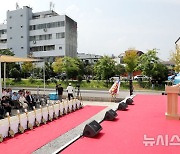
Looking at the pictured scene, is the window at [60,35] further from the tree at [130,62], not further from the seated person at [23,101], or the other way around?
the seated person at [23,101]

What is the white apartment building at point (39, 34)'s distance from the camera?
190 feet

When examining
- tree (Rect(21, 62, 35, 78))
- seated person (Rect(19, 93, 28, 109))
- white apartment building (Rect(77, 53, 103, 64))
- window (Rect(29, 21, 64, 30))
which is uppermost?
window (Rect(29, 21, 64, 30))

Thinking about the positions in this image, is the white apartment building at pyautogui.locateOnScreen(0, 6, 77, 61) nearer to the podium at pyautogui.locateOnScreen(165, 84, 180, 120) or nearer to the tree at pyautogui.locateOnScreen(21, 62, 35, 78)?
the tree at pyautogui.locateOnScreen(21, 62, 35, 78)

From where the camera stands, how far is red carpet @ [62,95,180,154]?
736cm

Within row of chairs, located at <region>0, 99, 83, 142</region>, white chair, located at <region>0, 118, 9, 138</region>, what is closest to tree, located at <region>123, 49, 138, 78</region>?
row of chairs, located at <region>0, 99, 83, 142</region>

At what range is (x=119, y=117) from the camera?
481 inches

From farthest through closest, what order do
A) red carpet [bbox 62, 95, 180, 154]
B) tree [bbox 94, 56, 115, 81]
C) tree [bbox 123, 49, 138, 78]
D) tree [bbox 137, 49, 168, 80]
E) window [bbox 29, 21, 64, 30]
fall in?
window [bbox 29, 21, 64, 30], tree [bbox 123, 49, 138, 78], tree [bbox 94, 56, 115, 81], tree [bbox 137, 49, 168, 80], red carpet [bbox 62, 95, 180, 154]

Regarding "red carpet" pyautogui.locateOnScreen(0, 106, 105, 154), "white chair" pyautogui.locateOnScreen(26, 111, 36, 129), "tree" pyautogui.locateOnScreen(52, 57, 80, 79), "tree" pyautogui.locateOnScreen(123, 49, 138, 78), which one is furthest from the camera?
"tree" pyautogui.locateOnScreen(123, 49, 138, 78)

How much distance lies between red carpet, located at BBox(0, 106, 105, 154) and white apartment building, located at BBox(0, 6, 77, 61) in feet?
143

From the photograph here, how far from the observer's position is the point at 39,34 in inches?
2365

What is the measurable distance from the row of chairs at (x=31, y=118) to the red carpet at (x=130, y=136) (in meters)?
3.22

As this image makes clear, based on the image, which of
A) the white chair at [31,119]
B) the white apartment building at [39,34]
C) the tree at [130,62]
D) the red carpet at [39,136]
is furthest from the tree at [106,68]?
the white chair at [31,119]

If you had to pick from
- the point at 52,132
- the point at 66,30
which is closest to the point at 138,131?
the point at 52,132

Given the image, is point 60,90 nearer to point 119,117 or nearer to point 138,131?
point 119,117
